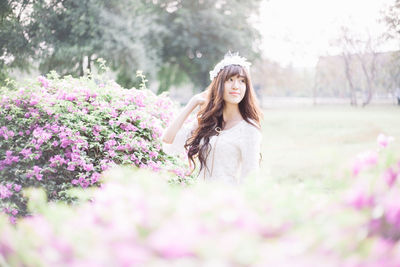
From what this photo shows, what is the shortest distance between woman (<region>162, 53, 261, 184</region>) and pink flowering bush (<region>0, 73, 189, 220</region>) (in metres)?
0.31

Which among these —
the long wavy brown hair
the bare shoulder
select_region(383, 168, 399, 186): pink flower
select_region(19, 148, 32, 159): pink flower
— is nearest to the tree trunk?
the long wavy brown hair

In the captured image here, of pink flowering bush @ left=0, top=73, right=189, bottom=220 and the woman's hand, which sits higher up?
the woman's hand

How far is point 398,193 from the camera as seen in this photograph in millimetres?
1025

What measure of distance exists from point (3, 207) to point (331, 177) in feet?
9.65

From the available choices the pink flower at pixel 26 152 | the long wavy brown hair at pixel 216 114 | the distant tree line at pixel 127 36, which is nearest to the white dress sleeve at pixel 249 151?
the long wavy brown hair at pixel 216 114

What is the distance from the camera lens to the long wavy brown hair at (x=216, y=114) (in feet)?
10.6

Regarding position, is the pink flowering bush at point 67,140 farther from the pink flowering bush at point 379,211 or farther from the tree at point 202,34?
the tree at point 202,34

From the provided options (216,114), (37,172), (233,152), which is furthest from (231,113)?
(37,172)

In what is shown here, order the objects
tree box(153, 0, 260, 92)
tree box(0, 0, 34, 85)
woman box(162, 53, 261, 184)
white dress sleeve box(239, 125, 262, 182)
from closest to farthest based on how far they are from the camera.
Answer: white dress sleeve box(239, 125, 262, 182) → woman box(162, 53, 261, 184) → tree box(0, 0, 34, 85) → tree box(153, 0, 260, 92)

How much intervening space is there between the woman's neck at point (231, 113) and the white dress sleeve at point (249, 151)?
0.81 feet

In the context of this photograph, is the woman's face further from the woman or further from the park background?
the park background

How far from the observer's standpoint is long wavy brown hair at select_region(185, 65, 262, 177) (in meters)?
3.24

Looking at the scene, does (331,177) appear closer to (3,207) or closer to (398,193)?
(398,193)

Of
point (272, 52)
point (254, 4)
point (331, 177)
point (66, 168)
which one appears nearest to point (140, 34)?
point (254, 4)
